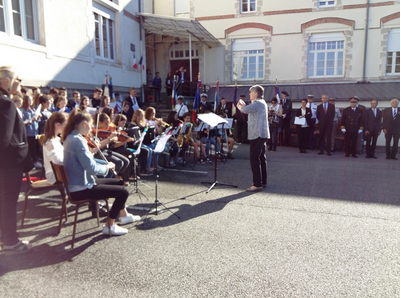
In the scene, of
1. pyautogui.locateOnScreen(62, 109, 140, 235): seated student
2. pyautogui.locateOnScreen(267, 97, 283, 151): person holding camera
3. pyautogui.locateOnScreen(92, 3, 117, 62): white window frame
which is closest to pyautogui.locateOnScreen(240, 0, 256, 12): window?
pyautogui.locateOnScreen(92, 3, 117, 62): white window frame

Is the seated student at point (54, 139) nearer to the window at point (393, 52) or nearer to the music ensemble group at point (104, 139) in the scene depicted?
the music ensemble group at point (104, 139)

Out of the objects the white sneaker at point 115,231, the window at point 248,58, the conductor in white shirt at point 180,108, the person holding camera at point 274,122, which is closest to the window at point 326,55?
the window at point 248,58

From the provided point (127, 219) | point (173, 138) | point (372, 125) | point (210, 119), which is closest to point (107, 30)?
point (173, 138)

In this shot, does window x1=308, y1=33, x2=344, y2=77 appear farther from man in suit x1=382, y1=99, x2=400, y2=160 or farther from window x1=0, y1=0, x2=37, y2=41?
window x1=0, y1=0, x2=37, y2=41

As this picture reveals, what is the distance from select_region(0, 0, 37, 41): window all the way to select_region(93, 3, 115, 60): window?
335 centimetres

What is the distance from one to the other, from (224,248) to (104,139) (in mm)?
3197

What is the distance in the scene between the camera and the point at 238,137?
551 inches

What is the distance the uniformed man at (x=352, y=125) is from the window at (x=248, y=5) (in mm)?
10272

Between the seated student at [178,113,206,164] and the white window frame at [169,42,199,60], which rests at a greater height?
the white window frame at [169,42,199,60]

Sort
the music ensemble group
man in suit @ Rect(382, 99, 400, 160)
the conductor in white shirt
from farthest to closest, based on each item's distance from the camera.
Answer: the conductor in white shirt
man in suit @ Rect(382, 99, 400, 160)
the music ensemble group

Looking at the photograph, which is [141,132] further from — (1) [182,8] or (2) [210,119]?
(1) [182,8]

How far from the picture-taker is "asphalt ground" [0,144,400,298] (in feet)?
10.0

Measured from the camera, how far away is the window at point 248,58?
1838cm

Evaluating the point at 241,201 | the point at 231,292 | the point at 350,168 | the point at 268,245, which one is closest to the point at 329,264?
the point at 268,245
